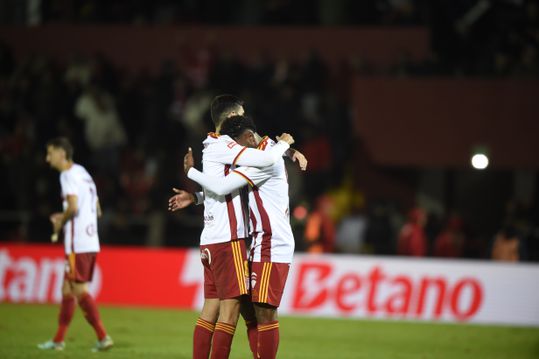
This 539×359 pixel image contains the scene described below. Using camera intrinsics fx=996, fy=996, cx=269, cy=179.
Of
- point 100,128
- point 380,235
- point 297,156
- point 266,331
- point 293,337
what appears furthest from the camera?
point 100,128

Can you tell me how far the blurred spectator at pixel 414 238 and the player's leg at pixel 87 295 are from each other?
778 centimetres

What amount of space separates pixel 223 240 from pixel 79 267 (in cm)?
317

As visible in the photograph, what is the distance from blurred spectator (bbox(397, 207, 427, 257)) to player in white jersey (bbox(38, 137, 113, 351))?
7.74m

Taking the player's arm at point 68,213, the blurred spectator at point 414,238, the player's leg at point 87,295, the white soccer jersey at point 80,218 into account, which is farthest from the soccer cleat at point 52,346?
the blurred spectator at point 414,238

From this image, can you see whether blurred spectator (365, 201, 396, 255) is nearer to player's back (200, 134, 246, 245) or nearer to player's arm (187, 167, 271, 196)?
player's back (200, 134, 246, 245)

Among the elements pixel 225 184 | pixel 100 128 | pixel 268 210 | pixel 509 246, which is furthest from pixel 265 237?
pixel 100 128

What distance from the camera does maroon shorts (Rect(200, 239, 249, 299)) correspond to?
26.8 feet

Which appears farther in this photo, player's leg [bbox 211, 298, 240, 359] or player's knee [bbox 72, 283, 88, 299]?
player's knee [bbox 72, 283, 88, 299]

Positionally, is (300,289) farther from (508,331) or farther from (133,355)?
(133,355)

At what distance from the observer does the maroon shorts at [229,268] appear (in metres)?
8.17

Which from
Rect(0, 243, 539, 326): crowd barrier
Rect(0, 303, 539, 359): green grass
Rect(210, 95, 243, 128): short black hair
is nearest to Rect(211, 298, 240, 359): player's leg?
Rect(210, 95, 243, 128): short black hair

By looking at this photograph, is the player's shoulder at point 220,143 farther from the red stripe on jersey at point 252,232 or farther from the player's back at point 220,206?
the red stripe on jersey at point 252,232

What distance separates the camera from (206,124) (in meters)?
19.1

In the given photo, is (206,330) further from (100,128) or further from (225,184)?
(100,128)
